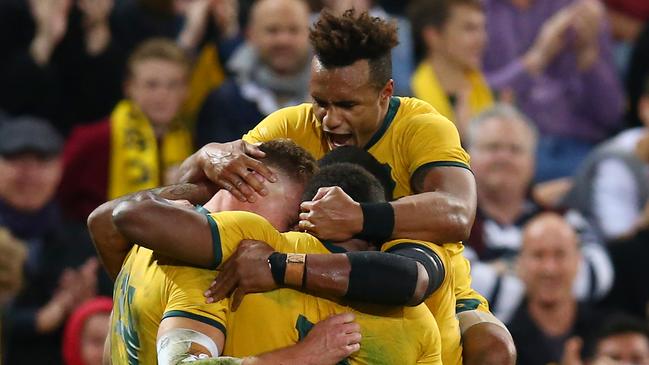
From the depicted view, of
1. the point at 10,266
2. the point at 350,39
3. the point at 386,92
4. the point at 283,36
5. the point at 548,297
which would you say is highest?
the point at 350,39

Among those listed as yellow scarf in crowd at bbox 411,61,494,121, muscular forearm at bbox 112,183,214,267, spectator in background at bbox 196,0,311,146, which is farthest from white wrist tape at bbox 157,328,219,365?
yellow scarf in crowd at bbox 411,61,494,121

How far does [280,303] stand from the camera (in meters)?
4.28

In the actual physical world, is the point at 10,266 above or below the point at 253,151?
below

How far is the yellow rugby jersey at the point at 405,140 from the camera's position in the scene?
4957 millimetres

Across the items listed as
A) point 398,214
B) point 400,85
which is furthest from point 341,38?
point 400,85

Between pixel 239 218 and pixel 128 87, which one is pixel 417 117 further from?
pixel 128 87

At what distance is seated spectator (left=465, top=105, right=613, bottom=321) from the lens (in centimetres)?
792

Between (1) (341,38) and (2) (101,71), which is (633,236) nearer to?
(2) (101,71)

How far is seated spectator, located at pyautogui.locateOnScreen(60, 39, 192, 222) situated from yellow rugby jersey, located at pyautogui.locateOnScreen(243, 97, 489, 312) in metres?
2.57

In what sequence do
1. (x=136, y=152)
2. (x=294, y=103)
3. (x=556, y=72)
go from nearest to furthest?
(x=136, y=152), (x=294, y=103), (x=556, y=72)

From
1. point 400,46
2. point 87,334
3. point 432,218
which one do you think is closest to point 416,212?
point 432,218

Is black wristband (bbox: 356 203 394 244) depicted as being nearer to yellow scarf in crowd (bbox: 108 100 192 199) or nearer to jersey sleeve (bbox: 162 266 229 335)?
jersey sleeve (bbox: 162 266 229 335)

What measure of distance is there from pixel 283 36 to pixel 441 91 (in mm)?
1008

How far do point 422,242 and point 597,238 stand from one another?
399cm
